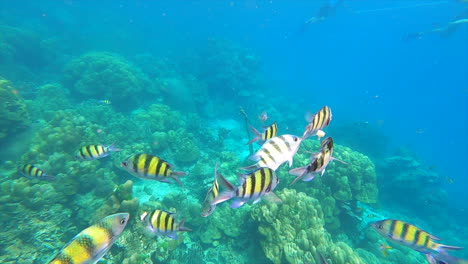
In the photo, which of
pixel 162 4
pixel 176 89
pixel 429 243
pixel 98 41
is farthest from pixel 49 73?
pixel 162 4

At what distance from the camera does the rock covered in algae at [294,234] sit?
4.63m

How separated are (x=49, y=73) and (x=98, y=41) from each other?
1349 cm

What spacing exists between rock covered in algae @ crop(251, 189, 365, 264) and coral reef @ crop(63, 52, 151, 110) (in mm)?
11839

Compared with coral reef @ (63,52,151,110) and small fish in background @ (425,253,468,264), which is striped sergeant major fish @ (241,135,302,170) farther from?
coral reef @ (63,52,151,110)

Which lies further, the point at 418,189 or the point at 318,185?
the point at 418,189

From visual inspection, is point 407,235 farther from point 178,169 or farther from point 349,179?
point 178,169

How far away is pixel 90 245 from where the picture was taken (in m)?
1.66

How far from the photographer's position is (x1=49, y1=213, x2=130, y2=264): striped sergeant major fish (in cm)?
158

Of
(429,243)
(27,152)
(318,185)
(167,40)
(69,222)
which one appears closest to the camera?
(429,243)

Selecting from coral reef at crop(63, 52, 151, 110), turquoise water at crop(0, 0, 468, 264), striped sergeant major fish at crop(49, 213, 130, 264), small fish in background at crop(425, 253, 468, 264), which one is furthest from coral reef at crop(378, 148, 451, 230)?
coral reef at crop(63, 52, 151, 110)

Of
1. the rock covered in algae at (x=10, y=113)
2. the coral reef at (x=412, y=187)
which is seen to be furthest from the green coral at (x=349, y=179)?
the rock covered in algae at (x=10, y=113)

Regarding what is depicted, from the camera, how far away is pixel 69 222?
5273 mm

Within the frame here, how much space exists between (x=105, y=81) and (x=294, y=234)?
1395cm

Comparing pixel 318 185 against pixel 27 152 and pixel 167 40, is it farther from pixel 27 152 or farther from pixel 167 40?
pixel 167 40
